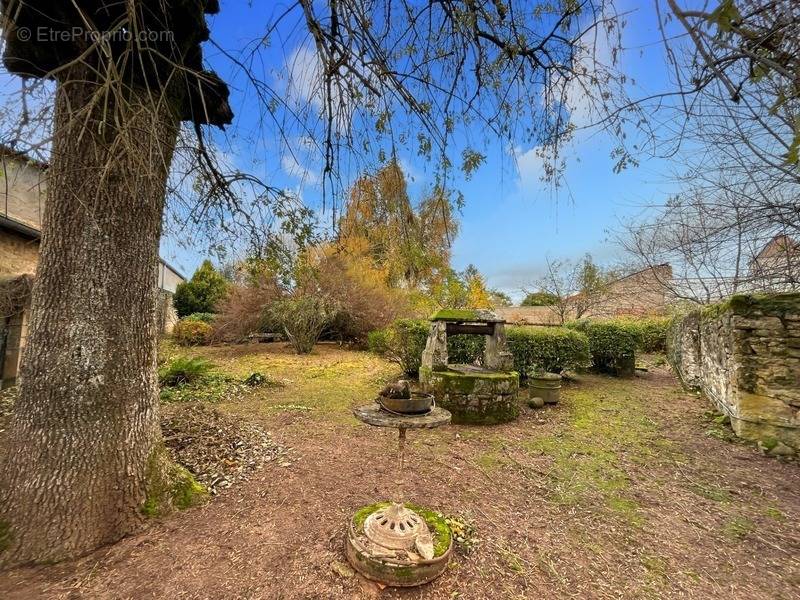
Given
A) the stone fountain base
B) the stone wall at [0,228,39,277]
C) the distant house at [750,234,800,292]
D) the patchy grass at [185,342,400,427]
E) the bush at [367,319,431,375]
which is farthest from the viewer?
the bush at [367,319,431,375]

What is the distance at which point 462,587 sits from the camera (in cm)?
220

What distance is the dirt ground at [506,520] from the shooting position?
221 cm

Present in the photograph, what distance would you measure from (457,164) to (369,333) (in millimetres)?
11019

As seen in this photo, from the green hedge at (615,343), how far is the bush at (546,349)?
1557 millimetres

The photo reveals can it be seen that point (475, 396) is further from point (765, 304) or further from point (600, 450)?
point (765, 304)

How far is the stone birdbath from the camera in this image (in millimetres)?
2176

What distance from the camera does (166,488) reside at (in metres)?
2.79

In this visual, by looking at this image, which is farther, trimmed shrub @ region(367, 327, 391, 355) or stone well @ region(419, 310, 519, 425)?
trimmed shrub @ region(367, 327, 391, 355)

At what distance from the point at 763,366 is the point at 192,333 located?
48.6ft

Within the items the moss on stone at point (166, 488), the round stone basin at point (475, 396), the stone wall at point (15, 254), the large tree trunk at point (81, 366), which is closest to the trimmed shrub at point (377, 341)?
the round stone basin at point (475, 396)

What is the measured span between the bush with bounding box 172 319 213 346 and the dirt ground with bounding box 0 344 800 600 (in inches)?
356

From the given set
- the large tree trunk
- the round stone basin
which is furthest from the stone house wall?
the large tree trunk

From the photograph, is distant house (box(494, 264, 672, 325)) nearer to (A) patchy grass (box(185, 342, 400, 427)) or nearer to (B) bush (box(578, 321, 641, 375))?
(B) bush (box(578, 321, 641, 375))

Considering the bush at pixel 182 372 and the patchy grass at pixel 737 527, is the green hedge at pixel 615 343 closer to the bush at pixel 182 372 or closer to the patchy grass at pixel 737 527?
the patchy grass at pixel 737 527
